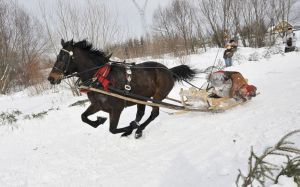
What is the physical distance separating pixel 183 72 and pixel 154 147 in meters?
2.77

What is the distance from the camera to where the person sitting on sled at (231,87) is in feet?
24.4

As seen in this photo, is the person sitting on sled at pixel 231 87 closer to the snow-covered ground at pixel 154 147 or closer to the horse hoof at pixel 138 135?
the snow-covered ground at pixel 154 147

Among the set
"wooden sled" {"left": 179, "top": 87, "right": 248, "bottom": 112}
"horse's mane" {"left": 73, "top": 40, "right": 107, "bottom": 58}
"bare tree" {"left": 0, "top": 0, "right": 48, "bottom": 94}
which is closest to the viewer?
"horse's mane" {"left": 73, "top": 40, "right": 107, "bottom": 58}

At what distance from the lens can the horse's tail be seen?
7758mm

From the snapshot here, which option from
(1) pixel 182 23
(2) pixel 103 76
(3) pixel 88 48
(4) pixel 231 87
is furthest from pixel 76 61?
(1) pixel 182 23

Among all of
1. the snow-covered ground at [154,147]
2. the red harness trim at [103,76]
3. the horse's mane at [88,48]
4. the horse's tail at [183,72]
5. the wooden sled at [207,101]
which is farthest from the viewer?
the horse's tail at [183,72]

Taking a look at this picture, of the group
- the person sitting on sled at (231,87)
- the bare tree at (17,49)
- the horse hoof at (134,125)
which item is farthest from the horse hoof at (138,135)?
the bare tree at (17,49)

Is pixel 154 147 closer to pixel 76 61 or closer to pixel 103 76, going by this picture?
pixel 103 76

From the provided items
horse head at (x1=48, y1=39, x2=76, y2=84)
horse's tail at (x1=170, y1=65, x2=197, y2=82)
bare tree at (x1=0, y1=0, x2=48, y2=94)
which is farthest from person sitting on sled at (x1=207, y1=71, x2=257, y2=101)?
bare tree at (x1=0, y1=0, x2=48, y2=94)

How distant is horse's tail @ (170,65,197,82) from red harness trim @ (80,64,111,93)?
2.22 m

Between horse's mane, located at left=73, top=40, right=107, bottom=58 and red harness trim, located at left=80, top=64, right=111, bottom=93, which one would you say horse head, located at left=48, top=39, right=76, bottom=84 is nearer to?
horse's mane, located at left=73, top=40, right=107, bottom=58

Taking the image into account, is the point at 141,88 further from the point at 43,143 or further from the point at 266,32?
the point at 266,32

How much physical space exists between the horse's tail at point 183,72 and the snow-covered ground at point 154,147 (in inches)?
37.2

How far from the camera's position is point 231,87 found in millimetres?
7492
